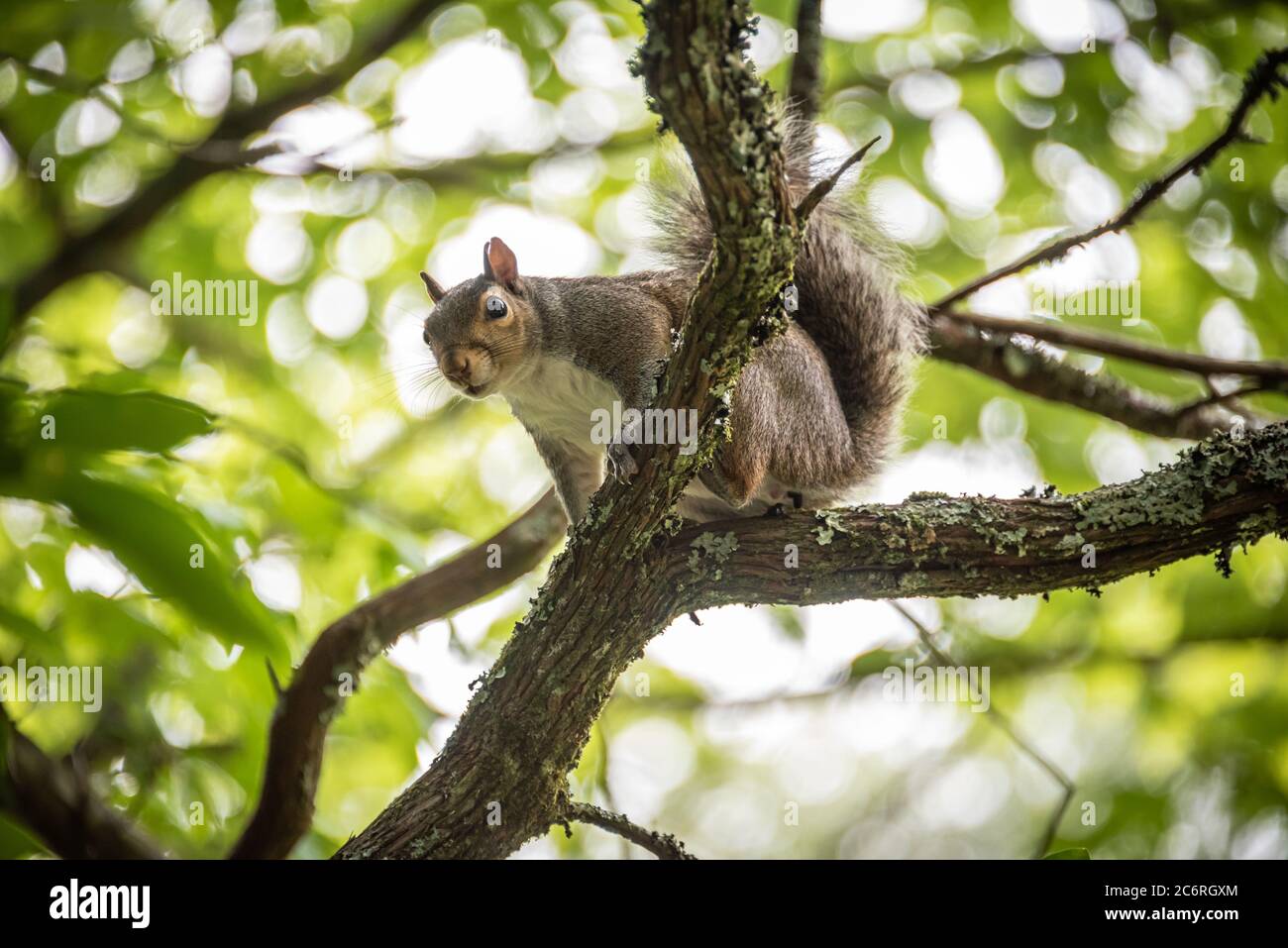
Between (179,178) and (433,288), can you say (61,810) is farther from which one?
(179,178)

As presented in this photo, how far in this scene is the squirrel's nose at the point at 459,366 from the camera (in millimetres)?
2834

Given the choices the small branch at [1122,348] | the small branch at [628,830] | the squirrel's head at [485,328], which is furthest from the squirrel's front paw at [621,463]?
the small branch at [1122,348]

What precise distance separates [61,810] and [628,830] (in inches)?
68.6

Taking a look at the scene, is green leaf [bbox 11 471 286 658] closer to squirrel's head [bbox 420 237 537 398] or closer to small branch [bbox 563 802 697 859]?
small branch [bbox 563 802 697 859]

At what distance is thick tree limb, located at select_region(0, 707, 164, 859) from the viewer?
3088 millimetres

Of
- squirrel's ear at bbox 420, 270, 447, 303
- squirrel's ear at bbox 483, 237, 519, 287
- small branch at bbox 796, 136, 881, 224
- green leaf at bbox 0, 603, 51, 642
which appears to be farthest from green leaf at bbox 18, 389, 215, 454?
squirrel's ear at bbox 420, 270, 447, 303

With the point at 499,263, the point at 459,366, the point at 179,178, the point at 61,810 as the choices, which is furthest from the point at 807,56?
the point at 61,810

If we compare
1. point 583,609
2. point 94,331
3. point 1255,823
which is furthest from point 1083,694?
point 94,331

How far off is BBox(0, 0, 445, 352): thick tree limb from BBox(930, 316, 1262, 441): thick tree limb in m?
2.34

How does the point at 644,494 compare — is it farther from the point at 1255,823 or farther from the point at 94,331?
the point at 94,331

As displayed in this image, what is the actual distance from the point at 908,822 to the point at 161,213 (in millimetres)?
6056

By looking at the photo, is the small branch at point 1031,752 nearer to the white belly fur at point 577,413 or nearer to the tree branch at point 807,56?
the white belly fur at point 577,413

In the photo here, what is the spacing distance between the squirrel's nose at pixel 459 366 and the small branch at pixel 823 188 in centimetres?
121

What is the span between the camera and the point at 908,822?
769 cm
